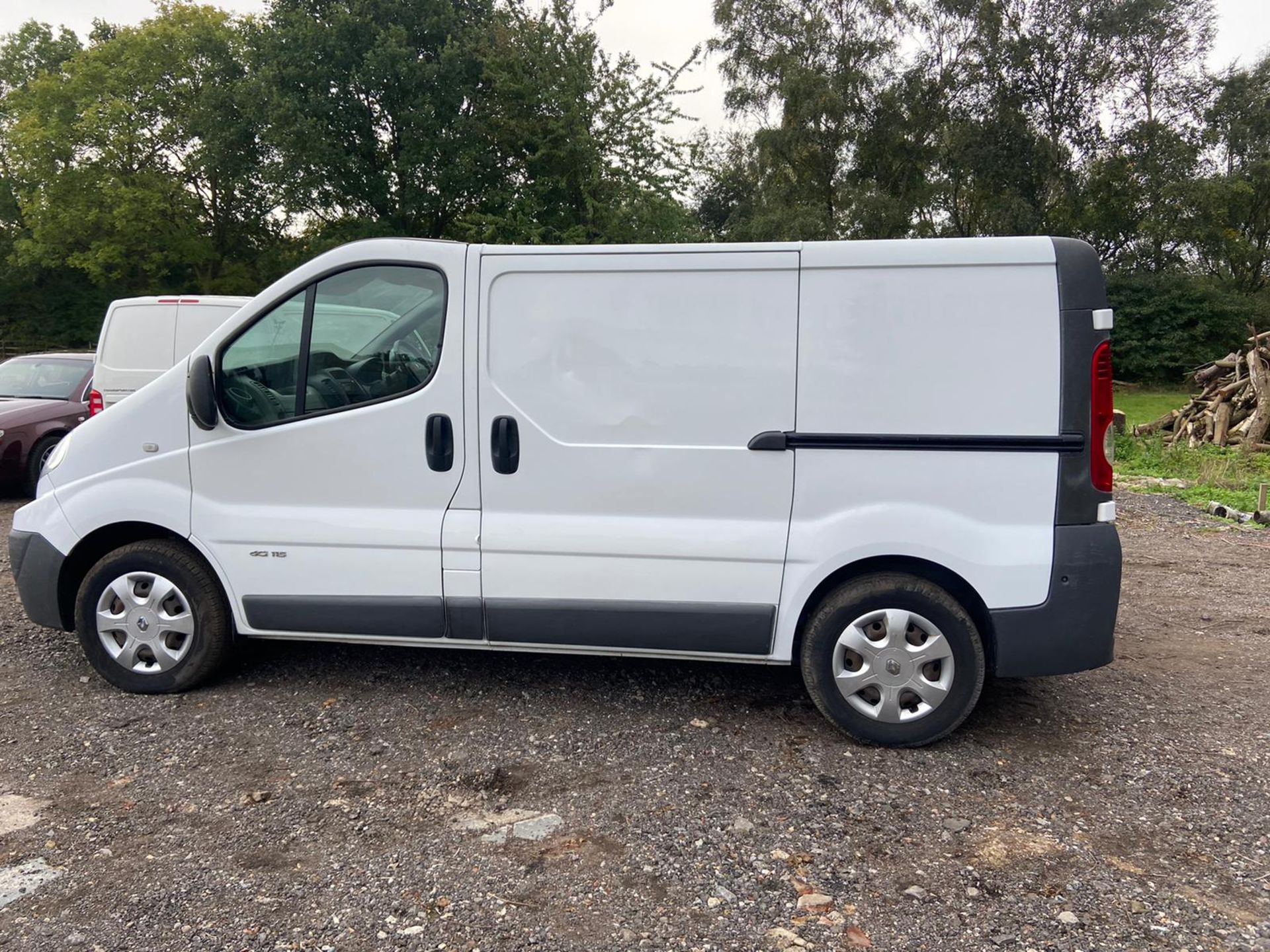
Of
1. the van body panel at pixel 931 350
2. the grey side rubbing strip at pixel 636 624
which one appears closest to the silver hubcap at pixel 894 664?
the grey side rubbing strip at pixel 636 624

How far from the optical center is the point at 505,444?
3.77 metres

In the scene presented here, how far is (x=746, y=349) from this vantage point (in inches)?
141

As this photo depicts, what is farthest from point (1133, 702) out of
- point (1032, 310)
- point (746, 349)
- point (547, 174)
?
point (547, 174)

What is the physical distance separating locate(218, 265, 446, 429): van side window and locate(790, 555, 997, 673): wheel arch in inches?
77.7

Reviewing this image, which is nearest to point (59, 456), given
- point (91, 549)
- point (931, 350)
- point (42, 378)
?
point (91, 549)

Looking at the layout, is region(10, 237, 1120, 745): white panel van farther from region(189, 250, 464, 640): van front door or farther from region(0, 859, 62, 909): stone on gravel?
region(0, 859, 62, 909): stone on gravel

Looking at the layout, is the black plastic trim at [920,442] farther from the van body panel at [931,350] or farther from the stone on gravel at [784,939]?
the stone on gravel at [784,939]

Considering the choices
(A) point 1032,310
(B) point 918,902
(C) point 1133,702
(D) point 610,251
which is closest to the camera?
(B) point 918,902

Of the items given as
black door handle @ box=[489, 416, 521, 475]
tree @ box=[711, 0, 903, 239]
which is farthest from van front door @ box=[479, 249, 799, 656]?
tree @ box=[711, 0, 903, 239]

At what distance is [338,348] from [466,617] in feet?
4.34

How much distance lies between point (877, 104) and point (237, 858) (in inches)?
1374

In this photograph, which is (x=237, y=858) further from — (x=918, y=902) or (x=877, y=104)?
(x=877, y=104)

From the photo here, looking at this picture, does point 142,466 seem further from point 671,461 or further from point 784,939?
point 784,939

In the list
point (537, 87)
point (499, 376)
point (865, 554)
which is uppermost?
point (537, 87)
